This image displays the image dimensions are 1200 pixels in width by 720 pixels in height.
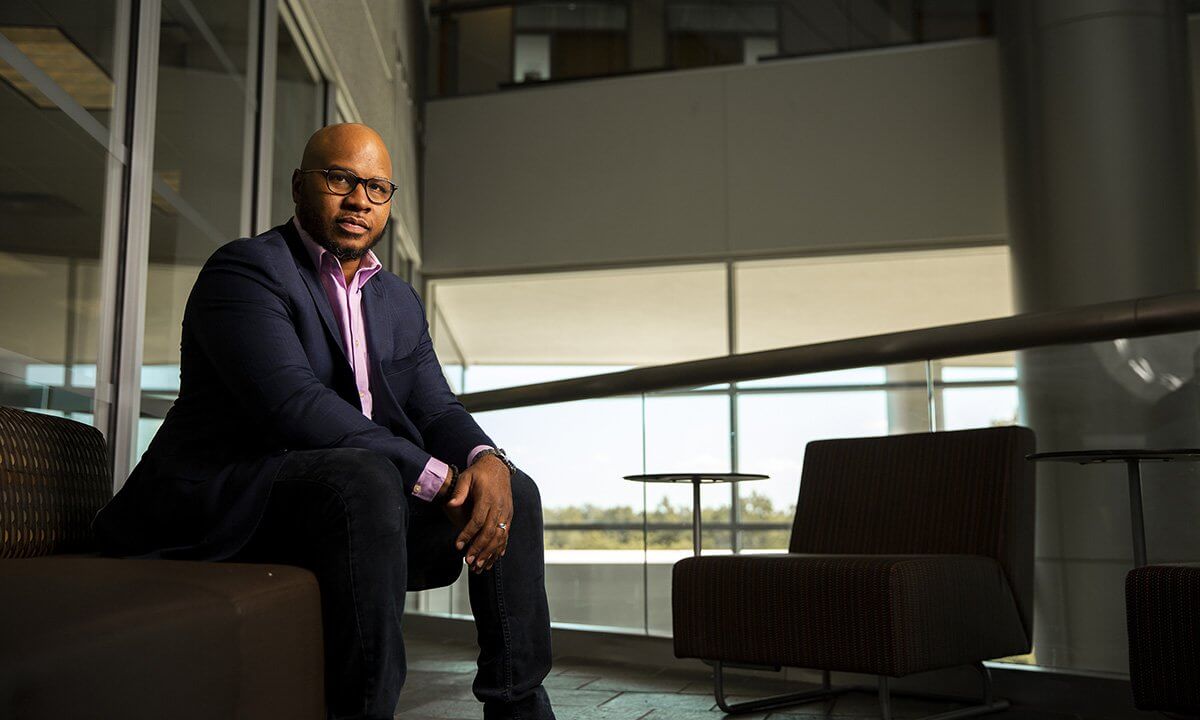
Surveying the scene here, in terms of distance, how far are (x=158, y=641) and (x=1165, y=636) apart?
5.15ft

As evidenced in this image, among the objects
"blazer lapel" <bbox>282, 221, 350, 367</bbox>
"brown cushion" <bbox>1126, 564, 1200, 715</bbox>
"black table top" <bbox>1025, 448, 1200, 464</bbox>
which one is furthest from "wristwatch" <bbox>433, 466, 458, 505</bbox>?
"black table top" <bbox>1025, 448, 1200, 464</bbox>

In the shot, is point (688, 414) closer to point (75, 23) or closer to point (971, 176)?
point (75, 23)

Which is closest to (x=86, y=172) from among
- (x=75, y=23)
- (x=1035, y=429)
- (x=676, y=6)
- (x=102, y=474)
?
(x=75, y=23)

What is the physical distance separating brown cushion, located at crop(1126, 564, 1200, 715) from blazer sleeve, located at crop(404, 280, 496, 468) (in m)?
1.13

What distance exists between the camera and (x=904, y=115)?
26.0 feet

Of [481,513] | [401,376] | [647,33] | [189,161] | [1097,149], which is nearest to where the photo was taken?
[481,513]

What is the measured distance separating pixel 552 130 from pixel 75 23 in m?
6.25

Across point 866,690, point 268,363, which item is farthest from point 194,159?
point 866,690

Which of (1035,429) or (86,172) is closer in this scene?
(86,172)

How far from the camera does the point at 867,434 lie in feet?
11.3

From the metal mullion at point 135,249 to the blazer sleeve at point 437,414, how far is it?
44.7 inches

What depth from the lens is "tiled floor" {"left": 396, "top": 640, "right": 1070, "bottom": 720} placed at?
2.78 metres

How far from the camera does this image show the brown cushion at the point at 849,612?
2.31m

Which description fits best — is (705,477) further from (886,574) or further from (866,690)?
(886,574)
